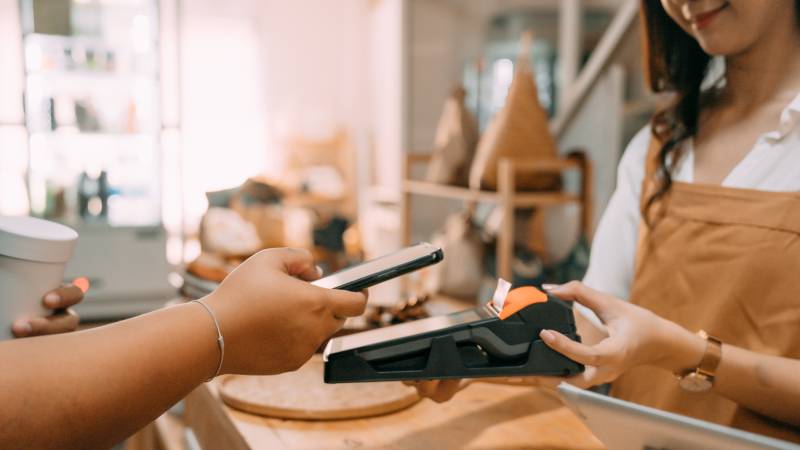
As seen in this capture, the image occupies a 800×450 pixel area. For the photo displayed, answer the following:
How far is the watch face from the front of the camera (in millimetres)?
941

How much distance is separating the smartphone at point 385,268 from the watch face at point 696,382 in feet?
1.24

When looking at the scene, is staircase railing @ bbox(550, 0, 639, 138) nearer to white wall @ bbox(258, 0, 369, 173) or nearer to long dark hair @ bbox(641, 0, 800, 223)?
long dark hair @ bbox(641, 0, 800, 223)

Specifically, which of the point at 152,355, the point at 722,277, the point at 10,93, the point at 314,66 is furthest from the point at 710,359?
the point at 314,66

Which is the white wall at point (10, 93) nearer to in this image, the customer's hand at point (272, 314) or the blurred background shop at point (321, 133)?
the blurred background shop at point (321, 133)

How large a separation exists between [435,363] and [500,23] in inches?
100

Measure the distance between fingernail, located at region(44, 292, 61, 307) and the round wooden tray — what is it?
274 mm

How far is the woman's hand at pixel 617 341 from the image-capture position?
0.80 meters

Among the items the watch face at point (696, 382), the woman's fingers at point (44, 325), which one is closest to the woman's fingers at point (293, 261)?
the woman's fingers at point (44, 325)

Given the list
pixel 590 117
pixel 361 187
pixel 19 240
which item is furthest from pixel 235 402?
pixel 361 187

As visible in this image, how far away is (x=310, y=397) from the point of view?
3.54ft

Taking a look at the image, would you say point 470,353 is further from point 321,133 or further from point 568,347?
point 321,133

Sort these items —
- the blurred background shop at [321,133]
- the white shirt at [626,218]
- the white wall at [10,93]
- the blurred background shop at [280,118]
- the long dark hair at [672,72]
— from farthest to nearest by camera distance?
the white wall at [10,93]
the blurred background shop at [280,118]
the blurred background shop at [321,133]
the long dark hair at [672,72]
the white shirt at [626,218]

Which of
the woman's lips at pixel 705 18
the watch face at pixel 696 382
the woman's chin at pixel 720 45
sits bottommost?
the watch face at pixel 696 382

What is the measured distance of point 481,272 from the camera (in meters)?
2.26
